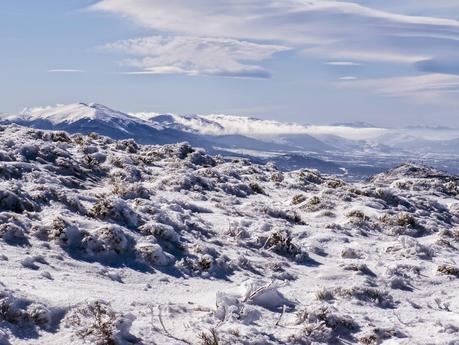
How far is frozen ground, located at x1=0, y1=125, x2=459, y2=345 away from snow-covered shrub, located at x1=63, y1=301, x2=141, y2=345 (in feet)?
0.09

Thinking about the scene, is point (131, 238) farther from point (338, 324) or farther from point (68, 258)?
point (338, 324)

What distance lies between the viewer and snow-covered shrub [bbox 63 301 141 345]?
370 inches

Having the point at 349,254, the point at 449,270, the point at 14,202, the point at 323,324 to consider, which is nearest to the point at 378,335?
the point at 323,324

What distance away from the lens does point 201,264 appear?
50.1ft

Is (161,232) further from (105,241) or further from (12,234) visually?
(12,234)

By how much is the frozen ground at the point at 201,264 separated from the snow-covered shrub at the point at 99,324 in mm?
27

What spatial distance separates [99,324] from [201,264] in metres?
5.89

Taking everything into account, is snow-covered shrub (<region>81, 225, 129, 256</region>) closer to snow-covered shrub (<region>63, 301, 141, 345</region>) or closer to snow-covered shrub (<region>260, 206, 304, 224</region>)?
snow-covered shrub (<region>63, 301, 141, 345</region>)

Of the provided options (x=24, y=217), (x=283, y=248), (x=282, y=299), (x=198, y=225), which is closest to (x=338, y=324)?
(x=282, y=299)

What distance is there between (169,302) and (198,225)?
24.9 ft

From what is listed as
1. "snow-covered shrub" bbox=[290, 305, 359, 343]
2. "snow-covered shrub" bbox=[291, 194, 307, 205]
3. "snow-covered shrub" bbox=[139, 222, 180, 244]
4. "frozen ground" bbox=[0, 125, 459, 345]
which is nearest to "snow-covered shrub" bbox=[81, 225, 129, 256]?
"frozen ground" bbox=[0, 125, 459, 345]

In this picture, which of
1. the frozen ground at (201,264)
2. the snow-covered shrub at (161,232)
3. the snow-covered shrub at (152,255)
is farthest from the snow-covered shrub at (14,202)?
the snow-covered shrub at (152,255)

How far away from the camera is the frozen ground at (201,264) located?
413 inches

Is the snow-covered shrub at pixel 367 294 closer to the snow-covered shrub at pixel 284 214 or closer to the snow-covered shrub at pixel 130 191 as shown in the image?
the snow-covered shrub at pixel 284 214
